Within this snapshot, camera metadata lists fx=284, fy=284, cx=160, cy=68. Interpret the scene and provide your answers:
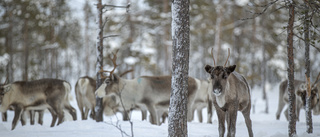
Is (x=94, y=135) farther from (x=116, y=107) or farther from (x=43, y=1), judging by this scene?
(x=43, y=1)

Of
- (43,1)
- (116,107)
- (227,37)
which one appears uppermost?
(43,1)

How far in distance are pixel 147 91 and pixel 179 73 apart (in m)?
4.06

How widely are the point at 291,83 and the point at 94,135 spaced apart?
147 inches

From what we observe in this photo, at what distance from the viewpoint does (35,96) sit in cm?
823

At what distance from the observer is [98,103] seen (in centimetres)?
746

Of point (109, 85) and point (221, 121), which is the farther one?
point (109, 85)

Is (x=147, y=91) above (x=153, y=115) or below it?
above

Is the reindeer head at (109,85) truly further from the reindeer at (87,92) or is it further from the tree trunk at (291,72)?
the tree trunk at (291,72)

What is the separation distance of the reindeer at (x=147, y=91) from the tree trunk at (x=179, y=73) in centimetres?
368

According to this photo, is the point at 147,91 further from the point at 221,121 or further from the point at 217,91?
the point at 217,91

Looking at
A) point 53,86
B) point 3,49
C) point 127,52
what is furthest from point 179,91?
point 3,49

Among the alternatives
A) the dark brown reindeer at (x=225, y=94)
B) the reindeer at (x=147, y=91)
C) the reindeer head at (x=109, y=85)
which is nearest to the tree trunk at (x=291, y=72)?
the dark brown reindeer at (x=225, y=94)

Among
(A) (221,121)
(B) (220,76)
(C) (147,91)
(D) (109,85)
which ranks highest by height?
(B) (220,76)

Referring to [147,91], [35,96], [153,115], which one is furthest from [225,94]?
[35,96]
